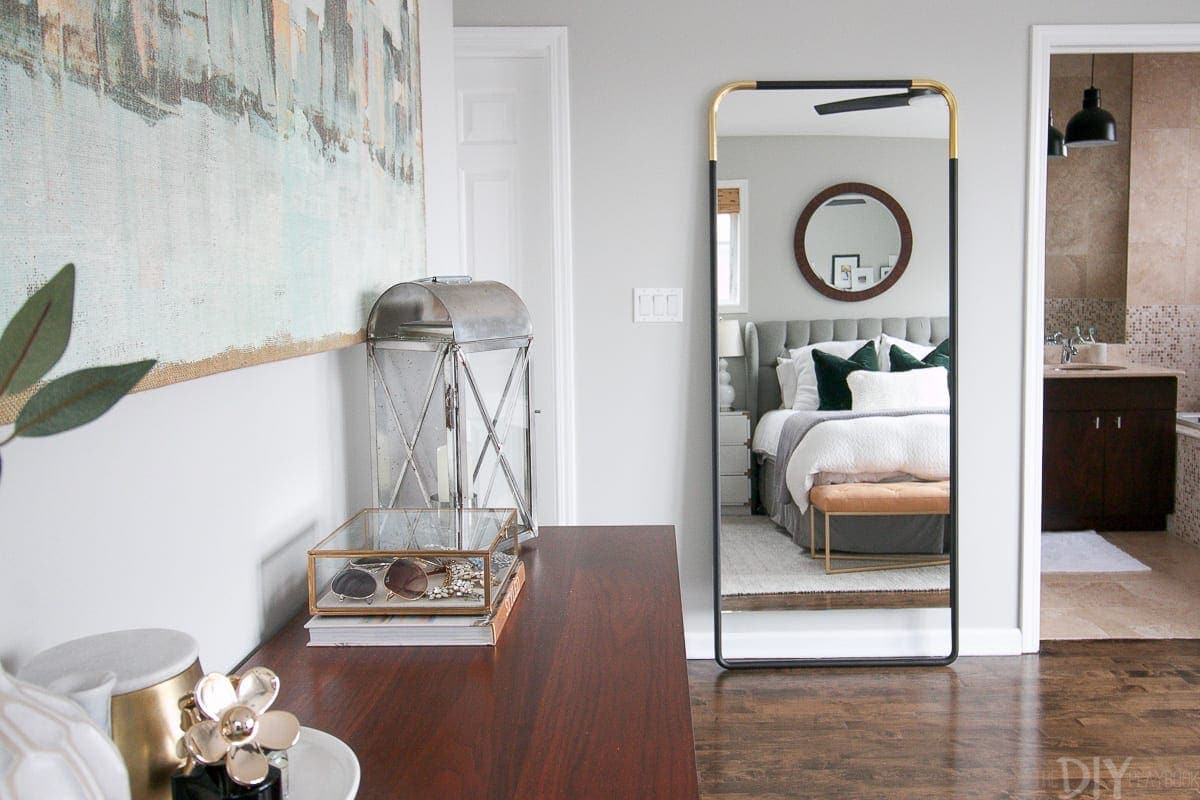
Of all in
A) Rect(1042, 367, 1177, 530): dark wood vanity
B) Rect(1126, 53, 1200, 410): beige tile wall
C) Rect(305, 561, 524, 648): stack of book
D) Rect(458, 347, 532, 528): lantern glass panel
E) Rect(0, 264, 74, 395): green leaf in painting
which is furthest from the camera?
Rect(1126, 53, 1200, 410): beige tile wall

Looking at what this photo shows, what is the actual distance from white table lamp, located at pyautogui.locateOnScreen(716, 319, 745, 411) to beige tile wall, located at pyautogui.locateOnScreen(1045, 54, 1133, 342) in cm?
300

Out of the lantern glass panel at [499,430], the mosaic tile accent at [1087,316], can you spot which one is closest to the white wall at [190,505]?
the lantern glass panel at [499,430]

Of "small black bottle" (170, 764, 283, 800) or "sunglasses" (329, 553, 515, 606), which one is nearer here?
"small black bottle" (170, 764, 283, 800)

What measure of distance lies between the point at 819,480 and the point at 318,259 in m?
2.16

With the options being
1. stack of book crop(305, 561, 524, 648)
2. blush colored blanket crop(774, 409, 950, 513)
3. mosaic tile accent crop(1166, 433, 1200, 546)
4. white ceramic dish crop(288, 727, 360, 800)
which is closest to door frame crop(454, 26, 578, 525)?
blush colored blanket crop(774, 409, 950, 513)

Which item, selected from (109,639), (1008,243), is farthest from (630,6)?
(109,639)

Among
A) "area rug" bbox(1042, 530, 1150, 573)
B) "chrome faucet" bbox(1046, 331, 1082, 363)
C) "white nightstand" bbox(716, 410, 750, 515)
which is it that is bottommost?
"area rug" bbox(1042, 530, 1150, 573)

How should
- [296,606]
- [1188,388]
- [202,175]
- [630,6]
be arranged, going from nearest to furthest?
[202,175]
[296,606]
[630,6]
[1188,388]

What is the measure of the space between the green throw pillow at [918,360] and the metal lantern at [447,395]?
1.82 metres

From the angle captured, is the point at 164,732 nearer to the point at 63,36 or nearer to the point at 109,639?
the point at 109,639

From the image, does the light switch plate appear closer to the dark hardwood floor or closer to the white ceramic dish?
the dark hardwood floor

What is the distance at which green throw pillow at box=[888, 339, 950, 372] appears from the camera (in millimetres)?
3209

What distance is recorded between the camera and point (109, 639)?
Result: 30.3 inches

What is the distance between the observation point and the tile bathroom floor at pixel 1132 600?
3621mm
